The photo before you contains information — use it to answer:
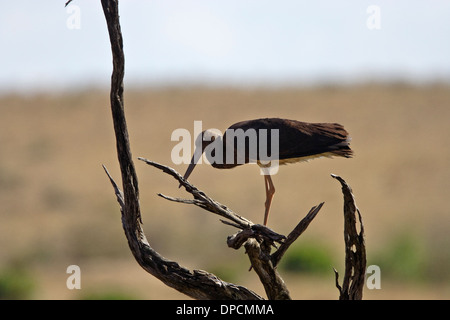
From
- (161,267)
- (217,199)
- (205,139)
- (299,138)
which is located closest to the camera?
(161,267)

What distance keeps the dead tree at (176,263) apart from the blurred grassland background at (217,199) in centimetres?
1491

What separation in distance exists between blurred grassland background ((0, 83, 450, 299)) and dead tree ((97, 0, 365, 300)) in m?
14.9

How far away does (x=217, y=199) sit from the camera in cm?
2967

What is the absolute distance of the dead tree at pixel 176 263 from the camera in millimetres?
5543

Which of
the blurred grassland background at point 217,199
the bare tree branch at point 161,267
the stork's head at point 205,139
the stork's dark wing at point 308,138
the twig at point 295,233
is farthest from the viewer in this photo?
the blurred grassland background at point 217,199

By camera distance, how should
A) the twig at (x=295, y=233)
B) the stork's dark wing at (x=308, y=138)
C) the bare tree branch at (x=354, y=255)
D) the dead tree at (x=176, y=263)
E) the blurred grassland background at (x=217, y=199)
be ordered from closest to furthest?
the dead tree at (x=176, y=263) < the twig at (x=295, y=233) < the bare tree branch at (x=354, y=255) < the stork's dark wing at (x=308, y=138) < the blurred grassland background at (x=217, y=199)

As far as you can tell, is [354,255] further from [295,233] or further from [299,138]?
[299,138]

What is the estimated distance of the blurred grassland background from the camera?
2394cm

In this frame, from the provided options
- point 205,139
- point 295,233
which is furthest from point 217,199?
point 295,233

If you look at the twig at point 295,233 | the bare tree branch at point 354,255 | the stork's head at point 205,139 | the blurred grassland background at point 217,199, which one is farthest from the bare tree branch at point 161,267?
the blurred grassland background at point 217,199

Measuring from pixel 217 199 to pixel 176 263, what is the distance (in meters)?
23.9

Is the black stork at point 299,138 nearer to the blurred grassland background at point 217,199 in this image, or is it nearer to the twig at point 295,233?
the twig at point 295,233

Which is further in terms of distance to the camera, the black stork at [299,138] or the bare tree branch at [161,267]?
the black stork at [299,138]

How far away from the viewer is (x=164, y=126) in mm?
42312
